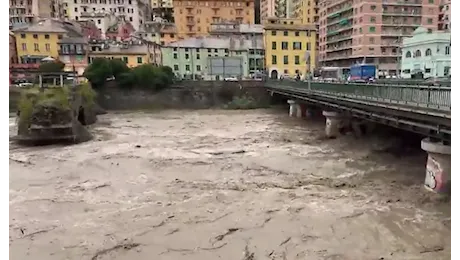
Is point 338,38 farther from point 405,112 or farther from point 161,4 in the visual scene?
point 405,112

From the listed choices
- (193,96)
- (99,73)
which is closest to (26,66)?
(99,73)

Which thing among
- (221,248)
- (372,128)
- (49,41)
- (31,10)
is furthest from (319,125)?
(31,10)

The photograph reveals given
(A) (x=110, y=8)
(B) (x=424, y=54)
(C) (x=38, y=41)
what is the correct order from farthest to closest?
(A) (x=110, y=8) < (C) (x=38, y=41) < (B) (x=424, y=54)

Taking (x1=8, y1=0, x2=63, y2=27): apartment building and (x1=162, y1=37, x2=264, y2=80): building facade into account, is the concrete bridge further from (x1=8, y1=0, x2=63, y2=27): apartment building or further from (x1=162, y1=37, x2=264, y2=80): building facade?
(x1=8, y1=0, x2=63, y2=27): apartment building

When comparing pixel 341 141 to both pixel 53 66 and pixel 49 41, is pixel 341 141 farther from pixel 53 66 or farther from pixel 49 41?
pixel 49 41

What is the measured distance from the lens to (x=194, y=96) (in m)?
52.8

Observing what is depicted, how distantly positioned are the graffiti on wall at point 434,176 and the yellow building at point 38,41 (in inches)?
2348

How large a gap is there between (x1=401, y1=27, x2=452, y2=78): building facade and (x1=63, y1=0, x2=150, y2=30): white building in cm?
7224

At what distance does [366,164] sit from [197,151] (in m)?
8.71

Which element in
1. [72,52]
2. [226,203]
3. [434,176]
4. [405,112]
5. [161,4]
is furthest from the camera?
[161,4]

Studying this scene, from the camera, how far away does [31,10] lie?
98125 millimetres

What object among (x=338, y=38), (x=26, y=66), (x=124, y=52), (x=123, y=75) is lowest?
(x=123, y=75)

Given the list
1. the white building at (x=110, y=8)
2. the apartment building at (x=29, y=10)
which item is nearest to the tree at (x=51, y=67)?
the apartment building at (x=29, y=10)

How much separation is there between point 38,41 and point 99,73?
1999 cm
